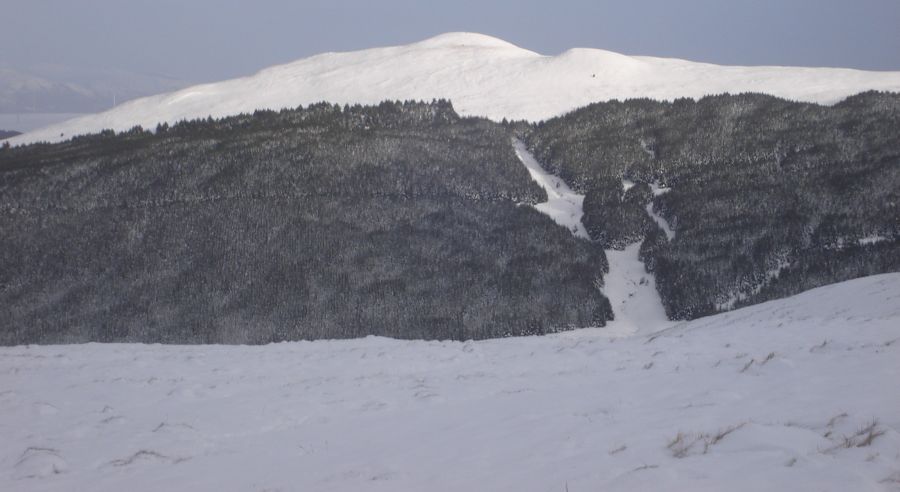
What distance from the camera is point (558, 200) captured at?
79.1 ft

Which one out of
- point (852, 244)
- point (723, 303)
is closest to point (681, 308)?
point (723, 303)

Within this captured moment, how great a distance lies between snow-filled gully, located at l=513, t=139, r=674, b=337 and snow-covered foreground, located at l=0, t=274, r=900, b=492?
4415mm

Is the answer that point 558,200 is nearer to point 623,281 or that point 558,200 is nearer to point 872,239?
point 623,281

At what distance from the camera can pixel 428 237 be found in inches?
800

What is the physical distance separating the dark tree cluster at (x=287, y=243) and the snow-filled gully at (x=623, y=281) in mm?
514

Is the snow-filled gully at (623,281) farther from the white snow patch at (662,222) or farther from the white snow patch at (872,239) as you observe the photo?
the white snow patch at (872,239)

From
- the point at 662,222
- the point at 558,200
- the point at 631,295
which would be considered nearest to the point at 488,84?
the point at 558,200

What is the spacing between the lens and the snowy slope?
112 feet

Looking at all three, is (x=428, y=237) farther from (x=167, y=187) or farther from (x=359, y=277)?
(x=167, y=187)

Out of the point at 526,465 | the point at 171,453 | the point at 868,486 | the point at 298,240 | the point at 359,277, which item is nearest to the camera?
the point at 868,486

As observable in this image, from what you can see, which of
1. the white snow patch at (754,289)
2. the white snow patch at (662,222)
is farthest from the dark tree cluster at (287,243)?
the white snow patch at (754,289)

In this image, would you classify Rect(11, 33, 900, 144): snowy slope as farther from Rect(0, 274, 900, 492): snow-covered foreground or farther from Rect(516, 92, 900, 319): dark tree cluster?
Rect(0, 274, 900, 492): snow-covered foreground

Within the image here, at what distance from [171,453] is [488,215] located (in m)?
16.3

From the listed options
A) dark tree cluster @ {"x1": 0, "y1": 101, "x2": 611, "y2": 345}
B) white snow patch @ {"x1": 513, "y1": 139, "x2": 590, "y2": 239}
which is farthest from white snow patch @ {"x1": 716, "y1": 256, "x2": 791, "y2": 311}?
white snow patch @ {"x1": 513, "y1": 139, "x2": 590, "y2": 239}
